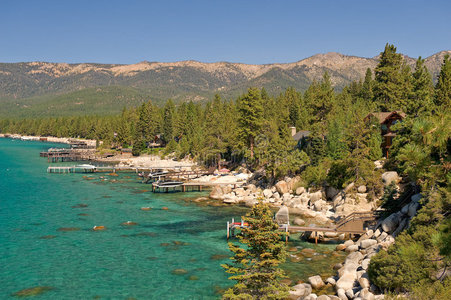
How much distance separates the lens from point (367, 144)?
53.9m

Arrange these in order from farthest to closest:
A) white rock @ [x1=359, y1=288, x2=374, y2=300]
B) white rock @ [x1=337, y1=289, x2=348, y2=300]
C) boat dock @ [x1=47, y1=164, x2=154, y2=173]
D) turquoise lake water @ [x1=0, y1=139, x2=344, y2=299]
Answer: boat dock @ [x1=47, y1=164, x2=154, y2=173]
turquoise lake water @ [x1=0, y1=139, x2=344, y2=299]
white rock @ [x1=337, y1=289, x2=348, y2=300]
white rock @ [x1=359, y1=288, x2=374, y2=300]

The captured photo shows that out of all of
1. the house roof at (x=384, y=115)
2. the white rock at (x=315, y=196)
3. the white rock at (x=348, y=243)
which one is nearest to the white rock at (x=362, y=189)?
the white rock at (x=315, y=196)

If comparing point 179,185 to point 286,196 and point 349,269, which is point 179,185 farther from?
point 349,269

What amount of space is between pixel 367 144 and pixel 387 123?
368 inches

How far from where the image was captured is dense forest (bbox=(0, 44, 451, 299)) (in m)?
13.4

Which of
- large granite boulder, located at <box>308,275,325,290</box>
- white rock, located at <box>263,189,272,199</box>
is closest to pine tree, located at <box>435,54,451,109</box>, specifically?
white rock, located at <box>263,189,272,199</box>

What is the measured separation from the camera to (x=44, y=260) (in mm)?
33500

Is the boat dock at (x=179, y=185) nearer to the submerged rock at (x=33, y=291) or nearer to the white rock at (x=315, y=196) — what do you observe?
the white rock at (x=315, y=196)

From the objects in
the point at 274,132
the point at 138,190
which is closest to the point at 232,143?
the point at 274,132

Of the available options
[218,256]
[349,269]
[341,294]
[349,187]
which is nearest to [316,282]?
[341,294]

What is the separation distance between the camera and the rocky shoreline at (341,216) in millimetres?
25109

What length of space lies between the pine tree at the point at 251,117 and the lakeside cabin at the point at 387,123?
80.3 feet

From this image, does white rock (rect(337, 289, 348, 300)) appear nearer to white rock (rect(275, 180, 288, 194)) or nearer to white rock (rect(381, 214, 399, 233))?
white rock (rect(381, 214, 399, 233))

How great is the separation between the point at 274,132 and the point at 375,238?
43.6 m
